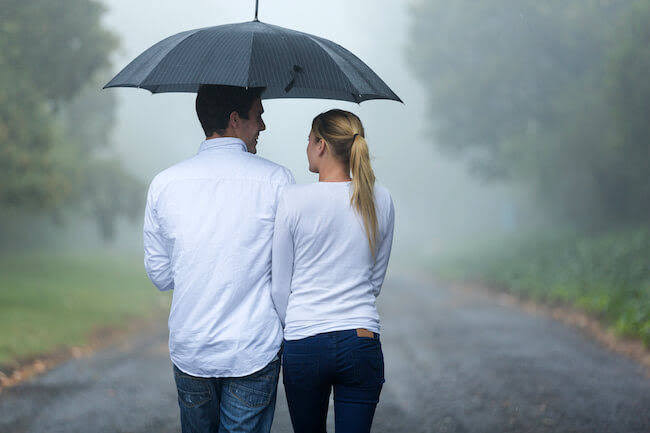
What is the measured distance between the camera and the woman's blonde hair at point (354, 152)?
9.20 feet

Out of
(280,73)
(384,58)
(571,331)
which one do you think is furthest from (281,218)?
(384,58)

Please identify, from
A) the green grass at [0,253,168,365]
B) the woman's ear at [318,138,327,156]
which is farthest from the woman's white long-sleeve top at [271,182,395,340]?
the green grass at [0,253,168,365]

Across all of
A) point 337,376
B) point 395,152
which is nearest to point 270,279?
point 337,376

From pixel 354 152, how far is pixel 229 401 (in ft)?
3.77

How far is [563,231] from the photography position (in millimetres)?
22812

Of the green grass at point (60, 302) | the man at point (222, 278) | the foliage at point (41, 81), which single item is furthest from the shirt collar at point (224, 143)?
the foliage at point (41, 81)

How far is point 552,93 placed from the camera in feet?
68.8

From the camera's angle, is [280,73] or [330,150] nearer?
[330,150]

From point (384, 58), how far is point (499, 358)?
212 feet

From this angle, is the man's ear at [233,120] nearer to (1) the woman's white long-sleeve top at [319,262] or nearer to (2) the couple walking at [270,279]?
(2) the couple walking at [270,279]

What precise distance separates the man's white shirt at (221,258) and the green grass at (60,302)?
676cm

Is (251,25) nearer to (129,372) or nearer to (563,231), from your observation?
(129,372)

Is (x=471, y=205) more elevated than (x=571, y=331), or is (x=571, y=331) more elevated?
(x=571, y=331)

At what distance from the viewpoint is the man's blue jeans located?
2832 mm
